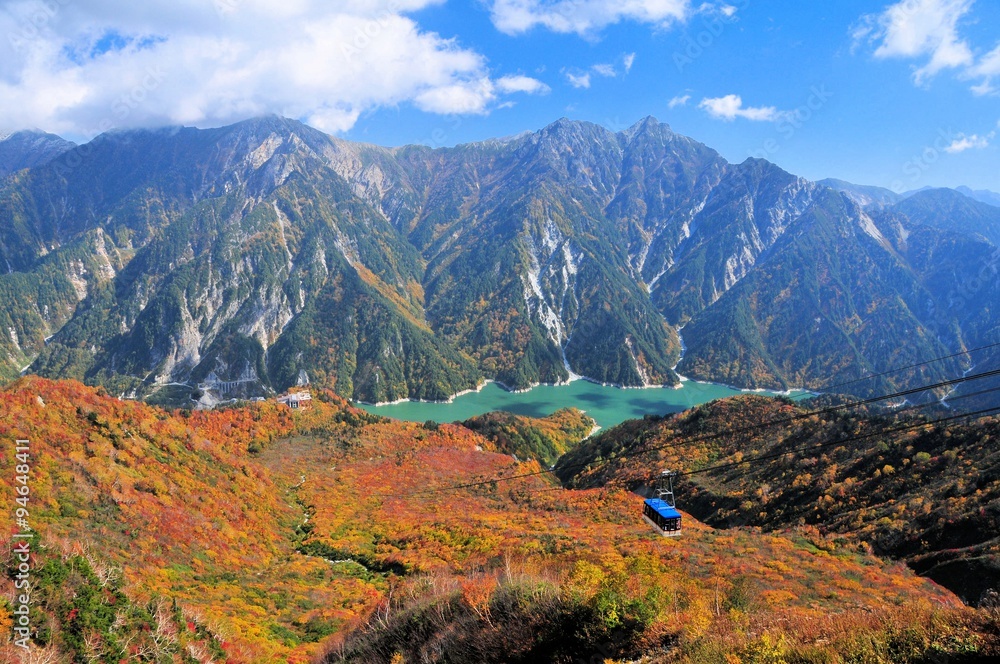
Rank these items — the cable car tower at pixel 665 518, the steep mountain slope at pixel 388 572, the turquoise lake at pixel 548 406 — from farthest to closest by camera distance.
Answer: the turquoise lake at pixel 548 406, the cable car tower at pixel 665 518, the steep mountain slope at pixel 388 572

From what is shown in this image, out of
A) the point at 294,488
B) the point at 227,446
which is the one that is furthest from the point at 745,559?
the point at 227,446

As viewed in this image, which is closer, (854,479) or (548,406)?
(854,479)

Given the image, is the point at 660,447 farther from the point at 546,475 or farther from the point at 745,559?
the point at 745,559

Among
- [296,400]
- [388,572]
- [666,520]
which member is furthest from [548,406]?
[388,572]

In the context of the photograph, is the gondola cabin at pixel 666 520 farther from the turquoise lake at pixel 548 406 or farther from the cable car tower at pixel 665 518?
the turquoise lake at pixel 548 406

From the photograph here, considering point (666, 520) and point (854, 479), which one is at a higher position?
point (666, 520)

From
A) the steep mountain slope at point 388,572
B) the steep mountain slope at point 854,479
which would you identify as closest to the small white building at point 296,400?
the steep mountain slope at point 388,572

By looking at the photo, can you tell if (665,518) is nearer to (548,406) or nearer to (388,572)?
(388,572)

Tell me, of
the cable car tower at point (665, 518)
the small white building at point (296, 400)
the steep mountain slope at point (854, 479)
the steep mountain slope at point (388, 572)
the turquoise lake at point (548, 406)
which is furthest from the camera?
the turquoise lake at point (548, 406)

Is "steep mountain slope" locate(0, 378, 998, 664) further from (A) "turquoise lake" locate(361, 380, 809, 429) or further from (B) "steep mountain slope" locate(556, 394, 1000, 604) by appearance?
(A) "turquoise lake" locate(361, 380, 809, 429)
